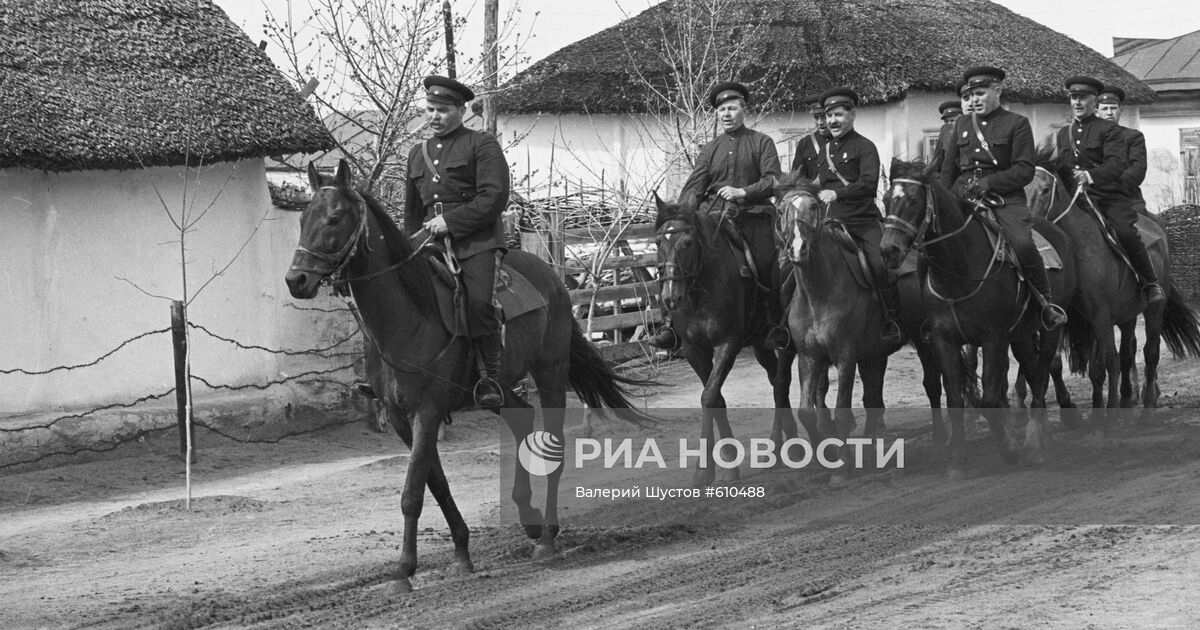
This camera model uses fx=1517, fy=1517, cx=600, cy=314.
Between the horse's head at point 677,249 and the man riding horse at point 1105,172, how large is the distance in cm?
408

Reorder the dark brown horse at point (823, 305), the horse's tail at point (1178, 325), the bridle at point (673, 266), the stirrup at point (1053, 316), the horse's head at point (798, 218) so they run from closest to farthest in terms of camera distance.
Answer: the horse's head at point (798, 218) < the dark brown horse at point (823, 305) < the bridle at point (673, 266) < the stirrup at point (1053, 316) < the horse's tail at point (1178, 325)

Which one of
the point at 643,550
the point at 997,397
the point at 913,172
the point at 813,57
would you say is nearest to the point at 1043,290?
the point at 997,397

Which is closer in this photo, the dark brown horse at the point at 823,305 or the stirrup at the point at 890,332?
the dark brown horse at the point at 823,305

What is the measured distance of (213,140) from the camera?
14.5 metres

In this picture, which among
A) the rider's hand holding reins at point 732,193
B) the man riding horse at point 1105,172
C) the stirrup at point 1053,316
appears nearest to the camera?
the stirrup at point 1053,316

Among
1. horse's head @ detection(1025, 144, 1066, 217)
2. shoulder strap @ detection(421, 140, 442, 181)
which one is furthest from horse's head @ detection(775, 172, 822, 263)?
horse's head @ detection(1025, 144, 1066, 217)

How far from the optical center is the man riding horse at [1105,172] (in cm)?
1344

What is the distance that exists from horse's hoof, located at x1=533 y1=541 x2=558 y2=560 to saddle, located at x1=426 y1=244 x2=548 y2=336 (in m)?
1.38

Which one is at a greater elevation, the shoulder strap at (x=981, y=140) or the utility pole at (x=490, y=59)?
the utility pole at (x=490, y=59)

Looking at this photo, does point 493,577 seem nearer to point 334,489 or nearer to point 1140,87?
point 334,489

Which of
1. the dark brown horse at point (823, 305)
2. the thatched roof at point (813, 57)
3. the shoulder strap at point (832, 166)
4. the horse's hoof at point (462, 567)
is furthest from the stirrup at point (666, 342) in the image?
the thatched roof at point (813, 57)

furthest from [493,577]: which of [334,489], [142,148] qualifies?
[142,148]

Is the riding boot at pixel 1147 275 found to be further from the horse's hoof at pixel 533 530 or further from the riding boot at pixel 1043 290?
the horse's hoof at pixel 533 530

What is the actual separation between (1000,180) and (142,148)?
7.65m
